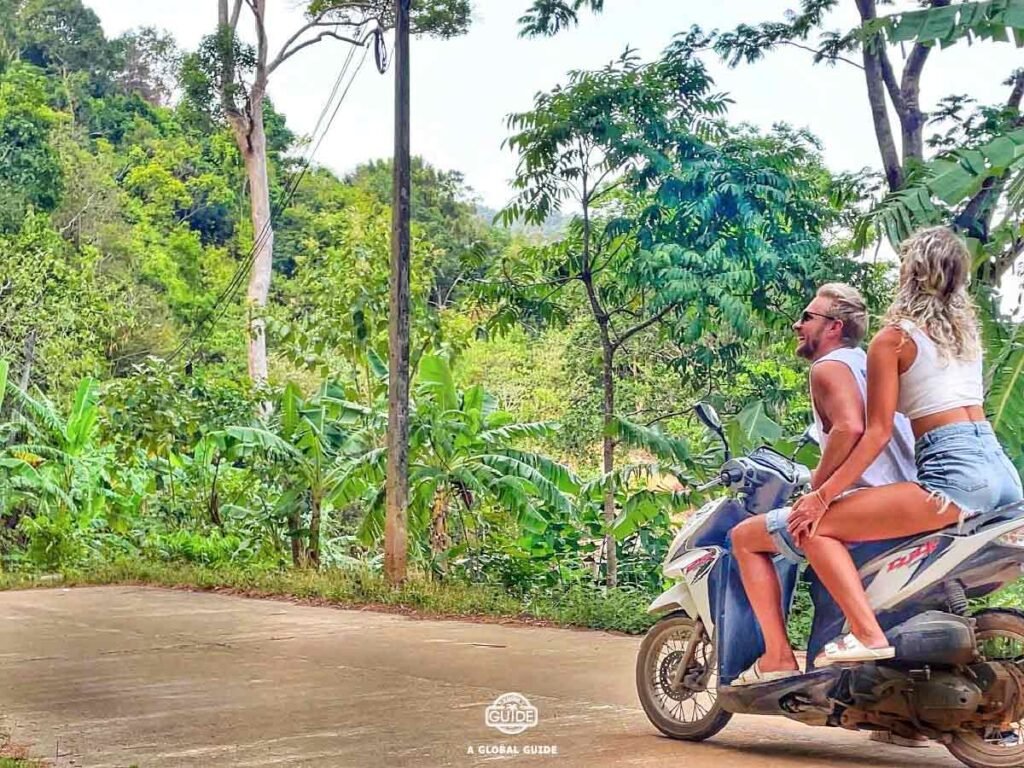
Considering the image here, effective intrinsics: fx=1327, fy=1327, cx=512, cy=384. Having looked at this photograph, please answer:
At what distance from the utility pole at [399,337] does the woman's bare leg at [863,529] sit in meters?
8.15

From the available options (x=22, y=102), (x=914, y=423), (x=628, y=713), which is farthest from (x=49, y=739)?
(x=22, y=102)

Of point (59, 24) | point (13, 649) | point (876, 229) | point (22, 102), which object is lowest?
point (13, 649)

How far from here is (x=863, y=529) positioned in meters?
4.87

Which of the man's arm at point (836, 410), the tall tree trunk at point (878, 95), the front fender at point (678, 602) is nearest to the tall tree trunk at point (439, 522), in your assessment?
the tall tree trunk at point (878, 95)

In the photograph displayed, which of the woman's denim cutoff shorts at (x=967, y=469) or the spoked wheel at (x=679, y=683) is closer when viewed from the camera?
the woman's denim cutoff shorts at (x=967, y=469)

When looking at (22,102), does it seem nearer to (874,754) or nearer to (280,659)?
(280,659)

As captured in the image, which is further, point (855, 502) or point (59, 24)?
point (59, 24)

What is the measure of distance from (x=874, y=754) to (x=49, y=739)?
11.9ft

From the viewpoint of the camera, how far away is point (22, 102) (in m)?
32.3

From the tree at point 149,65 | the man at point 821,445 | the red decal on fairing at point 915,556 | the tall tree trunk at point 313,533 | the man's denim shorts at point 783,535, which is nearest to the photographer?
the red decal on fairing at point 915,556

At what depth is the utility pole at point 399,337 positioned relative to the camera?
12.7 metres

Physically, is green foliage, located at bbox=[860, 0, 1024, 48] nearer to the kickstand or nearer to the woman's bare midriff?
the woman's bare midriff

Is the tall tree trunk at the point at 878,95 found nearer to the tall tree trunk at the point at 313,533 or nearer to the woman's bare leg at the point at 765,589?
the tall tree trunk at the point at 313,533
